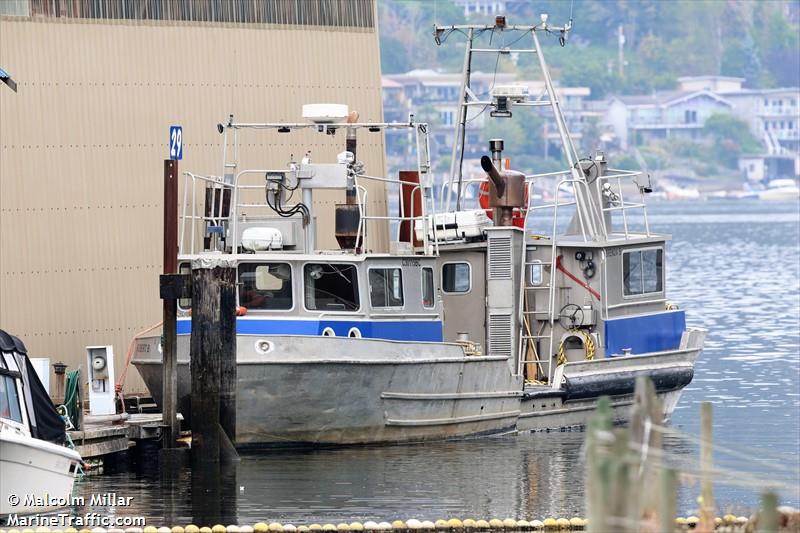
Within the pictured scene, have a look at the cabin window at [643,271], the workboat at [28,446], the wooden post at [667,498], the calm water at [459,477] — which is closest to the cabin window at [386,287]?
the calm water at [459,477]

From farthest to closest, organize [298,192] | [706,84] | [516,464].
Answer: [706,84] < [298,192] < [516,464]

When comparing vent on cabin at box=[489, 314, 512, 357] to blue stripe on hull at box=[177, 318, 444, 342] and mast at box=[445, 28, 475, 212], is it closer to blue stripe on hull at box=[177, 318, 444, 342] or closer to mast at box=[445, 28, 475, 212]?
blue stripe on hull at box=[177, 318, 444, 342]

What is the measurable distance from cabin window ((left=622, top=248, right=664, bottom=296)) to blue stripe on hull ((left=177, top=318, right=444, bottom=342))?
11.8ft

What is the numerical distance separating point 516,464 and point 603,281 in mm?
3591

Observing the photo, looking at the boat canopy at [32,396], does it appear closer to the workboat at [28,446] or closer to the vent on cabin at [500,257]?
the workboat at [28,446]

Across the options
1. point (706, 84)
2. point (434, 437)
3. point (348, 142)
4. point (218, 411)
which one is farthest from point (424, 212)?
point (706, 84)

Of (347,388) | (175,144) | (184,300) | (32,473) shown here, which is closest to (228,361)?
(347,388)

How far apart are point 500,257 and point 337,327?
9.26 feet

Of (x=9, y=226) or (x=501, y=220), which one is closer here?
(x=9, y=226)

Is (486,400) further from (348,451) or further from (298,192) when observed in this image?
(298,192)

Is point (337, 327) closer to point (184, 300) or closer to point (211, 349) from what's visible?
point (184, 300)

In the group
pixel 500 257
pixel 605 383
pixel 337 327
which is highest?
pixel 500 257

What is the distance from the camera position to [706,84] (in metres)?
194

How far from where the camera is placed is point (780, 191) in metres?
186
